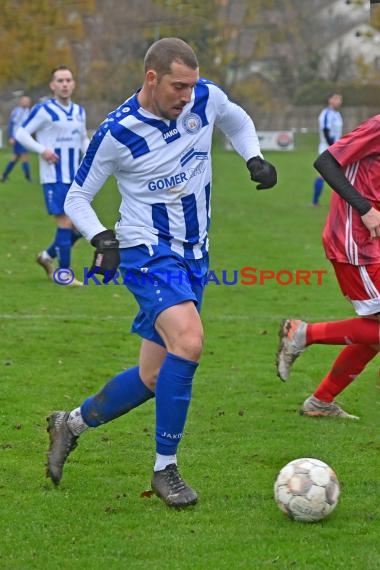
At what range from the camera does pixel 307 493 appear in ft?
14.0

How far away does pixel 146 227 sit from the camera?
15.3 feet

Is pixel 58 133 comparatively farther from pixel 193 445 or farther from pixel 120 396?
pixel 120 396

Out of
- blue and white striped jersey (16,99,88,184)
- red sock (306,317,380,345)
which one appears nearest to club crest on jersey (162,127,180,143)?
red sock (306,317,380,345)

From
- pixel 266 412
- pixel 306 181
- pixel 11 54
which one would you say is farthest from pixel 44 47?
pixel 266 412

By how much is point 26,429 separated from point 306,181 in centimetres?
2202

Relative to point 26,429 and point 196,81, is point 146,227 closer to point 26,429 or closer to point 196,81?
point 196,81

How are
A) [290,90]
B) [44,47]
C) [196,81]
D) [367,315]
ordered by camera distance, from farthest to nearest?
[290,90], [44,47], [367,315], [196,81]

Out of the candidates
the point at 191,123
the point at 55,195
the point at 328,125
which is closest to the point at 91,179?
the point at 191,123

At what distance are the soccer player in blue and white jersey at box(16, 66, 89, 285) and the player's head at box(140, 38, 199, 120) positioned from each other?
6405 millimetres

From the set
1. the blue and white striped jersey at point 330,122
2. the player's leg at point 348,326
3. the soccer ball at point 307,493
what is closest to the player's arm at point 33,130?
the player's leg at point 348,326

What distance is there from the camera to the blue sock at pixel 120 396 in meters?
4.75

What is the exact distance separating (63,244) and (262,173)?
6351 mm

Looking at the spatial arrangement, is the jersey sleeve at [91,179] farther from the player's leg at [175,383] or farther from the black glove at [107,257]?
the player's leg at [175,383]

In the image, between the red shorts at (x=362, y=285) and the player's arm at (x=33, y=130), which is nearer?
the red shorts at (x=362, y=285)
